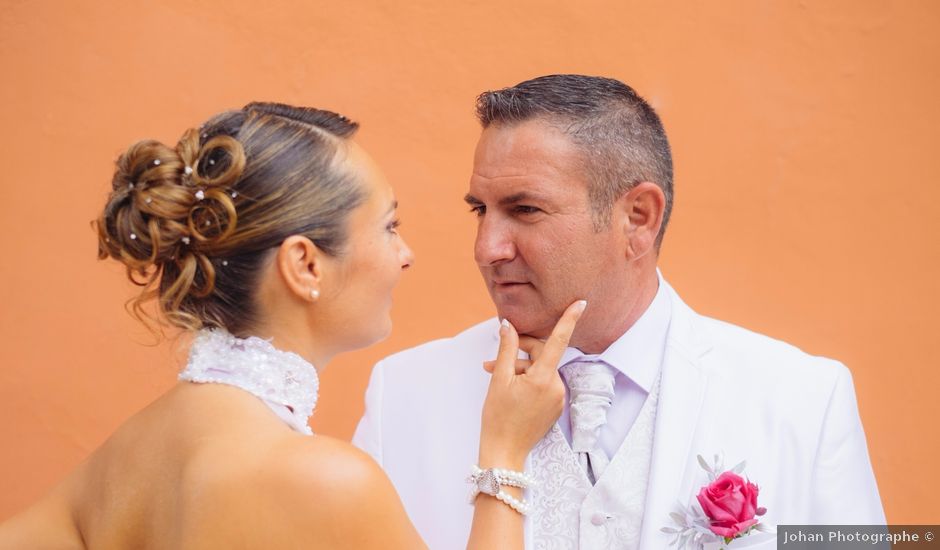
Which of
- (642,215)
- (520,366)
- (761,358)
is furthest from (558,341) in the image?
(761,358)

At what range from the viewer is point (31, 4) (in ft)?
11.1

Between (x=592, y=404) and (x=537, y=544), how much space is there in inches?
13.4

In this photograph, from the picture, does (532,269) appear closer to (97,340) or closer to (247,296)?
(247,296)

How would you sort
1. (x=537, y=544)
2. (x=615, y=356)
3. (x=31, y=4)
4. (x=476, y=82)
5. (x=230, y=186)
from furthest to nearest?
(x=476, y=82), (x=31, y=4), (x=615, y=356), (x=537, y=544), (x=230, y=186)

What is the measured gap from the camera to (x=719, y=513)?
2.35 meters

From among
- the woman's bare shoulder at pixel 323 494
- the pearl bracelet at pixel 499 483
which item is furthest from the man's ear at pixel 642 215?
the woman's bare shoulder at pixel 323 494

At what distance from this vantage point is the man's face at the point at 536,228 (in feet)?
8.60

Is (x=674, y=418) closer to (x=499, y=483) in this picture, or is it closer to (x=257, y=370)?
(x=499, y=483)

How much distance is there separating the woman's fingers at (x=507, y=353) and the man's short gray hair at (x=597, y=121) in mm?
349

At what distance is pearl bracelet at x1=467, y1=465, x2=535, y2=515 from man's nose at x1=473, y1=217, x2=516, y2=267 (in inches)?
21.8

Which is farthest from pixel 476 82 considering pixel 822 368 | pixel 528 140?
pixel 822 368

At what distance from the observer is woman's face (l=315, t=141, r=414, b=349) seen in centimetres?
209

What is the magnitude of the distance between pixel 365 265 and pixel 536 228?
63 centimetres

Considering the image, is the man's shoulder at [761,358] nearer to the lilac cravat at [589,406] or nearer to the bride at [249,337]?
the lilac cravat at [589,406]
